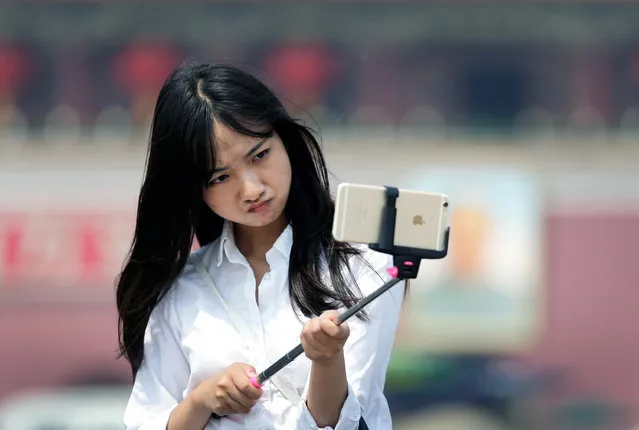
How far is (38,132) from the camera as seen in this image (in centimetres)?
481

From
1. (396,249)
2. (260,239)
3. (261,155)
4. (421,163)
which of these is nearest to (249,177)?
(261,155)

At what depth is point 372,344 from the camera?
1547 mm

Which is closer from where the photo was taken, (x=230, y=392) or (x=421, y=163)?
(x=230, y=392)

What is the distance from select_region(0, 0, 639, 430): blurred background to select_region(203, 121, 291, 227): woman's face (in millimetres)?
3170

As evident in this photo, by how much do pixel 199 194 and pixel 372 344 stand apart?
0.32m

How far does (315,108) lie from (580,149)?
115 centimetres

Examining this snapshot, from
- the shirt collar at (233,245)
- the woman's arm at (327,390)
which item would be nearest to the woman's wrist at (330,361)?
the woman's arm at (327,390)

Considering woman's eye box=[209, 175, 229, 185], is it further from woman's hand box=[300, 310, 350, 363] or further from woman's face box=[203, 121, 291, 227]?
woman's hand box=[300, 310, 350, 363]

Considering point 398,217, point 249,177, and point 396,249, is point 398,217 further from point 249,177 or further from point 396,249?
point 249,177

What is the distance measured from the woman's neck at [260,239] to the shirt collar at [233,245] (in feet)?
0.06

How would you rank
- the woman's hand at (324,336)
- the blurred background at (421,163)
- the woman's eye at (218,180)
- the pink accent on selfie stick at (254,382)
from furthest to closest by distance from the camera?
the blurred background at (421,163)
the woman's eye at (218,180)
the pink accent on selfie stick at (254,382)
the woman's hand at (324,336)

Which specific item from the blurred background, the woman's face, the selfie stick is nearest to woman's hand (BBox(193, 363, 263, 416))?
the selfie stick

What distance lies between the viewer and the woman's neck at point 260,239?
5.45 feet

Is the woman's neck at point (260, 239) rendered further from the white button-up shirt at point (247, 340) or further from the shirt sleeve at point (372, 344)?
the shirt sleeve at point (372, 344)
